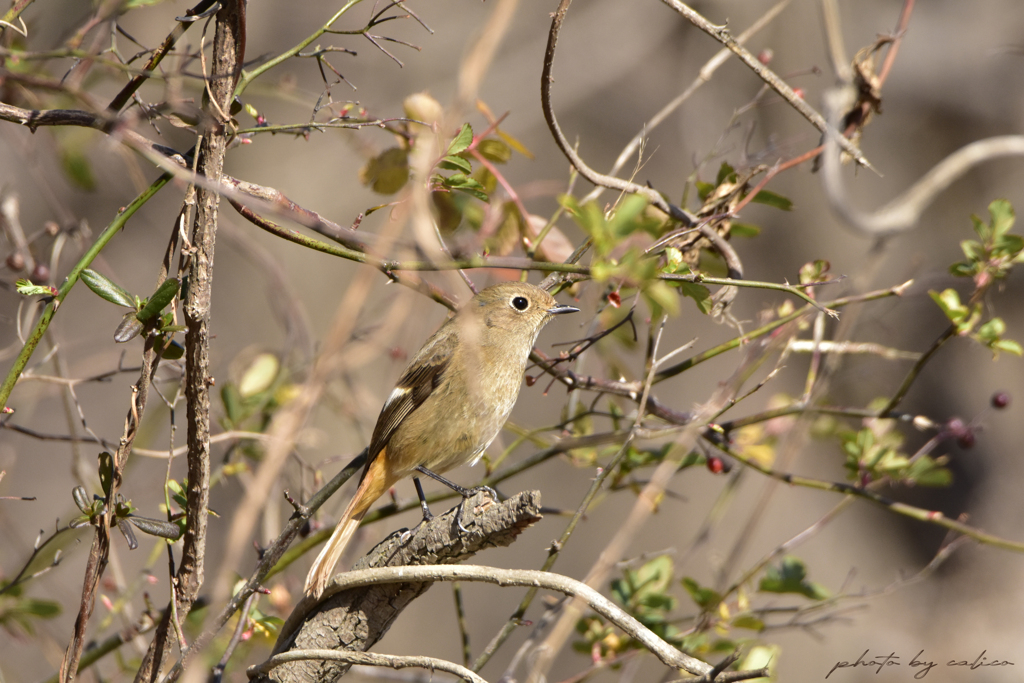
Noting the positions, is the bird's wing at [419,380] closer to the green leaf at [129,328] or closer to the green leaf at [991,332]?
the green leaf at [129,328]

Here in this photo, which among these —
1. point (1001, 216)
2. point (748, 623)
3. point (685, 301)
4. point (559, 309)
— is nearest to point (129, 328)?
point (559, 309)

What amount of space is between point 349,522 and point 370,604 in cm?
52

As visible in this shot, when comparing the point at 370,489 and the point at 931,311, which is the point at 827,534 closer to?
the point at 931,311

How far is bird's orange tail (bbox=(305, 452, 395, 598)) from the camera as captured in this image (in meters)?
2.22

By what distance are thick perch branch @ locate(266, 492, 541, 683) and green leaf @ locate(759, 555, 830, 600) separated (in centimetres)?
117

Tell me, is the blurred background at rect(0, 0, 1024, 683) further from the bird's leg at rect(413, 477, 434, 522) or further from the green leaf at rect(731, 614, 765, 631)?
the green leaf at rect(731, 614, 765, 631)

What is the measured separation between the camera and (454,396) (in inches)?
119

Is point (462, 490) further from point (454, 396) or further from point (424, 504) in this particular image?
point (454, 396)

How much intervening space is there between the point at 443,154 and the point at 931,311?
5.03 metres

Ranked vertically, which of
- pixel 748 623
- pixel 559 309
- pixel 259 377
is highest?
pixel 259 377

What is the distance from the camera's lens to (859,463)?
2594 millimetres

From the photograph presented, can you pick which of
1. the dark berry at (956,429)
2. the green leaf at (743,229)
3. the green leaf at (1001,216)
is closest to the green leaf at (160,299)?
the green leaf at (743,229)

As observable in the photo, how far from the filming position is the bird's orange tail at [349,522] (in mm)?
2219

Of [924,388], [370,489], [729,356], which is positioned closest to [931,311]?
[924,388]
